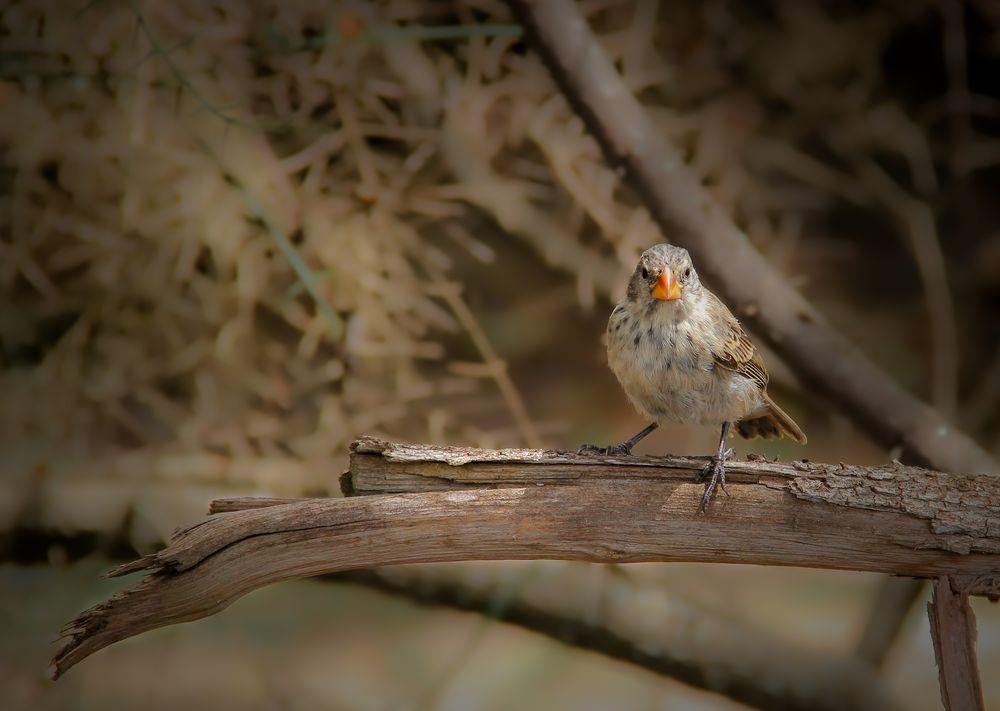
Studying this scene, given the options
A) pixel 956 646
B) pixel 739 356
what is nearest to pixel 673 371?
pixel 739 356

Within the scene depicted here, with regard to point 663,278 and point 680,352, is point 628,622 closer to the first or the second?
point 680,352

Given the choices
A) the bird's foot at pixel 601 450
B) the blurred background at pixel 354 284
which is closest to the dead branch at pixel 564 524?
the bird's foot at pixel 601 450

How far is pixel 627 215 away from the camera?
9.66ft

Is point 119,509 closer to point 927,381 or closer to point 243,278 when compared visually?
point 243,278

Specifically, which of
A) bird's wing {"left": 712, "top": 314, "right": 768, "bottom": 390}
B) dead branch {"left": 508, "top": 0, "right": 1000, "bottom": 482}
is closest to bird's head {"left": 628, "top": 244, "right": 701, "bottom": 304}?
bird's wing {"left": 712, "top": 314, "right": 768, "bottom": 390}

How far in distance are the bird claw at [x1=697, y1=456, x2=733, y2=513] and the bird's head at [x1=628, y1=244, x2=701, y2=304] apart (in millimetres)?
346

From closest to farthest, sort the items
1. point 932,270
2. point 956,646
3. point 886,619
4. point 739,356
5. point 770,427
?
1. point 956,646
2. point 739,356
3. point 770,427
4. point 886,619
5. point 932,270

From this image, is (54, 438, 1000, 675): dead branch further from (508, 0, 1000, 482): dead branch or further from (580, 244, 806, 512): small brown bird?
(508, 0, 1000, 482): dead branch

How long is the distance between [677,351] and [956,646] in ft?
2.33

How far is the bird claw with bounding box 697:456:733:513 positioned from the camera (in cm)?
175

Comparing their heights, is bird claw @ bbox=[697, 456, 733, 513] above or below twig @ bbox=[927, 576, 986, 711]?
above

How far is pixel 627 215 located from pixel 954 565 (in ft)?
4.98

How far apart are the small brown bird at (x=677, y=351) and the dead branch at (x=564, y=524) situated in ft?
0.73

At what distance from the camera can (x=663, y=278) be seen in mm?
1934
